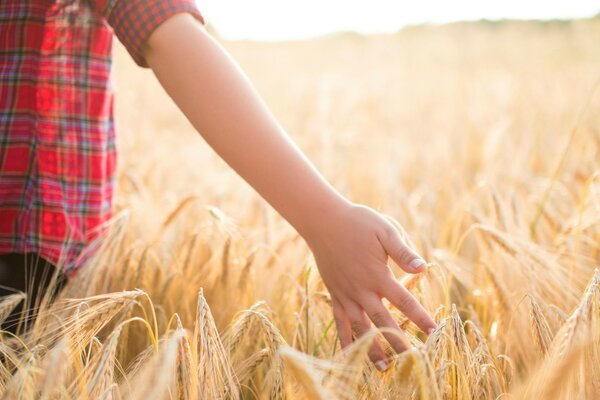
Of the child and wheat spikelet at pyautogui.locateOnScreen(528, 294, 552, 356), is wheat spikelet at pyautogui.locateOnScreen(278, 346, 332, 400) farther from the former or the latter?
wheat spikelet at pyautogui.locateOnScreen(528, 294, 552, 356)

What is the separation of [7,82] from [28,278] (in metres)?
0.31

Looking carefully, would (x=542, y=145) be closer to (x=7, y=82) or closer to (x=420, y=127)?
(x=420, y=127)

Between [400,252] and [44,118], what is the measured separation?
0.61 meters

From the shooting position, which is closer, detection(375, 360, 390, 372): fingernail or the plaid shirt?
detection(375, 360, 390, 372): fingernail

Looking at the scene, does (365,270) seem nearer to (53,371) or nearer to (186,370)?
(186,370)

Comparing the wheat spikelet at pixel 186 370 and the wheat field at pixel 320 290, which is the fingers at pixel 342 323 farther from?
the wheat spikelet at pixel 186 370

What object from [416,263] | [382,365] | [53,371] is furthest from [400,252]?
[53,371]

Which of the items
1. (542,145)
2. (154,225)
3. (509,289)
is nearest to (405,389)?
(509,289)

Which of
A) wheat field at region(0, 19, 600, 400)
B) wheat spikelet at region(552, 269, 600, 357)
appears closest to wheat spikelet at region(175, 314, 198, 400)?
wheat field at region(0, 19, 600, 400)

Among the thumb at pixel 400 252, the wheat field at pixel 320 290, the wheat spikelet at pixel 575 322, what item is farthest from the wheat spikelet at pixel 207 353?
the wheat spikelet at pixel 575 322

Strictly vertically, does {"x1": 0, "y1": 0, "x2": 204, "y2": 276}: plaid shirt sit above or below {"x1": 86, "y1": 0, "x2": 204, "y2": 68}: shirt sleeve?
below

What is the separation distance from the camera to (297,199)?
0.72 meters

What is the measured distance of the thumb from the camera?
66 centimetres

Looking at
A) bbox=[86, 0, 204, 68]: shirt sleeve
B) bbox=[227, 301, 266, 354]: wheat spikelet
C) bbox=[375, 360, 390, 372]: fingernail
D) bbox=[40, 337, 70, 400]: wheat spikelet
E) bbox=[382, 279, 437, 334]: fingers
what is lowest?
bbox=[375, 360, 390, 372]: fingernail
